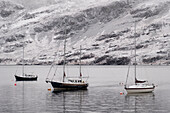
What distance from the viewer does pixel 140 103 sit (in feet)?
242

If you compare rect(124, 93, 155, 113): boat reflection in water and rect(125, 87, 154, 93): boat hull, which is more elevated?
rect(125, 87, 154, 93): boat hull

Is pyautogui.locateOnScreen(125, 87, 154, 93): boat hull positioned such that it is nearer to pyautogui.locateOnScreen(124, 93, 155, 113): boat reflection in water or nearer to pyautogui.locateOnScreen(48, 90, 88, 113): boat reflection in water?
pyautogui.locateOnScreen(124, 93, 155, 113): boat reflection in water

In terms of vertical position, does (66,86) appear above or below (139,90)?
above

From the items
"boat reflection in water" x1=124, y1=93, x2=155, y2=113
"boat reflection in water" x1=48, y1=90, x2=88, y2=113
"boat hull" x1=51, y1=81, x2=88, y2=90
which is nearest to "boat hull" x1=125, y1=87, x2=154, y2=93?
"boat reflection in water" x1=124, y1=93, x2=155, y2=113

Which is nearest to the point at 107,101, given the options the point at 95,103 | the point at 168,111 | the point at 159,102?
the point at 95,103

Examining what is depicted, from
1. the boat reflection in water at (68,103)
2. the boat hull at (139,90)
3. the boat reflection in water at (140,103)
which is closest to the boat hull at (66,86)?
the boat reflection in water at (68,103)

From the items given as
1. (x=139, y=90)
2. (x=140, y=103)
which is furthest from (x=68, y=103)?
(x=139, y=90)

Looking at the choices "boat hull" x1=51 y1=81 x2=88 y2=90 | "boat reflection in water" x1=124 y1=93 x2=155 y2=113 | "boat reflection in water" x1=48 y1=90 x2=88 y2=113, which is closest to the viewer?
"boat reflection in water" x1=48 y1=90 x2=88 y2=113

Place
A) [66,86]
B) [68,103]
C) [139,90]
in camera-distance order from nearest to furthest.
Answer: [68,103] < [139,90] < [66,86]

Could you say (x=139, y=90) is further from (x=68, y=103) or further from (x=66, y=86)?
(x=68, y=103)

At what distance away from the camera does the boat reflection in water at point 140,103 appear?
6541 cm

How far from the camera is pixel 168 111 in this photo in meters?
62.4

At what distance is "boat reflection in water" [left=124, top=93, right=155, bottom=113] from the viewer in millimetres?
65412

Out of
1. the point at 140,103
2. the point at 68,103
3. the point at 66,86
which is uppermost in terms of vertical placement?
the point at 66,86
